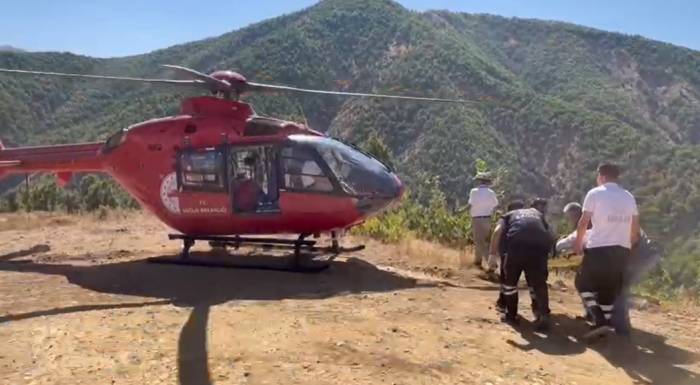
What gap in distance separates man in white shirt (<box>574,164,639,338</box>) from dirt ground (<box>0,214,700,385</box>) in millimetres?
408

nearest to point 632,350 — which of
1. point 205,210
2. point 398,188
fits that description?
point 398,188

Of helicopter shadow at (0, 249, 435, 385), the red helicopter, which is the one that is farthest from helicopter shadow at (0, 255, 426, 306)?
the red helicopter

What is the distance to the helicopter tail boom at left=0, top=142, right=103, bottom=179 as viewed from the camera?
11.8m

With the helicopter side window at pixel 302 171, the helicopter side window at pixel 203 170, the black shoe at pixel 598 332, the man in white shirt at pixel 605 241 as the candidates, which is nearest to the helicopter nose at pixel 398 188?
the helicopter side window at pixel 302 171

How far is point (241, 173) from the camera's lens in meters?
10.4

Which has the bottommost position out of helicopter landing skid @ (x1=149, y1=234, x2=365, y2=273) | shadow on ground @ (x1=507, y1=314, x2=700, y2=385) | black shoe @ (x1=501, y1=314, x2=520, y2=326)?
shadow on ground @ (x1=507, y1=314, x2=700, y2=385)

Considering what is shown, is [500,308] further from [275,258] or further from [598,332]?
[275,258]

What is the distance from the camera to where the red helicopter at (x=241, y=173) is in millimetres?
9922

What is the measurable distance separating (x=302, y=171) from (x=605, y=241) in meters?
4.56

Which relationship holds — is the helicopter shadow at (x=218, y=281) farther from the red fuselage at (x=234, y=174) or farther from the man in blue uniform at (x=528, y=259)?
the man in blue uniform at (x=528, y=259)

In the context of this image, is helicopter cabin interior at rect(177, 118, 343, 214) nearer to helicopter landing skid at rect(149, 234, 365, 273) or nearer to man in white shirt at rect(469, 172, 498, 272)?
helicopter landing skid at rect(149, 234, 365, 273)

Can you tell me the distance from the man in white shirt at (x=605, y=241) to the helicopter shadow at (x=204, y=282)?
2.84 metres

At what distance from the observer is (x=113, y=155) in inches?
445

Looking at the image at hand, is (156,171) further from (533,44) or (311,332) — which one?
(533,44)
